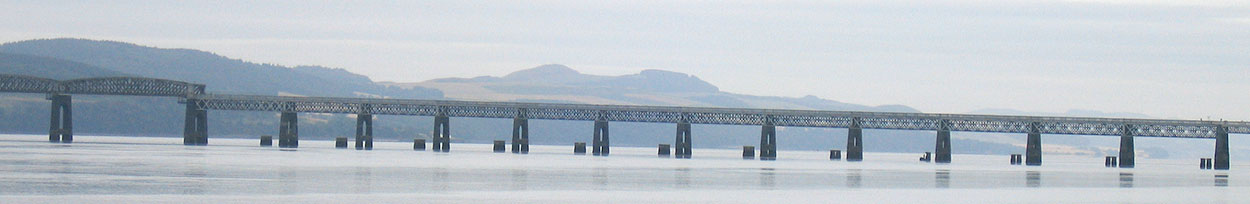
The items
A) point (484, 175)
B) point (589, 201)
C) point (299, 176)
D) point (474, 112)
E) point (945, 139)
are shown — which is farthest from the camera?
point (474, 112)

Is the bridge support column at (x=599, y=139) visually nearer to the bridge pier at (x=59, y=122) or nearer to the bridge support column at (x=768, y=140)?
the bridge support column at (x=768, y=140)

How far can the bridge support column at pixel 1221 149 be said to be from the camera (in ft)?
495

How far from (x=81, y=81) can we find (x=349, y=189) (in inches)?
5295

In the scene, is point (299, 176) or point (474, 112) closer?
point (299, 176)

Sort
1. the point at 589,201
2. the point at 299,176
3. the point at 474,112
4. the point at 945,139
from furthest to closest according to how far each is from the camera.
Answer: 1. the point at 474,112
2. the point at 945,139
3. the point at 299,176
4. the point at 589,201

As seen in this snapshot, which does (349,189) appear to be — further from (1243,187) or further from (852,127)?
(852,127)

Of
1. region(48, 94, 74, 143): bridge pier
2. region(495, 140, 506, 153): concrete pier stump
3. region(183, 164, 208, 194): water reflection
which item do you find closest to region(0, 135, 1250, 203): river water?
region(183, 164, 208, 194): water reflection

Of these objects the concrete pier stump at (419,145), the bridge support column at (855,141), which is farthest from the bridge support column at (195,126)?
the bridge support column at (855,141)

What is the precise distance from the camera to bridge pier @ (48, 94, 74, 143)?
180m

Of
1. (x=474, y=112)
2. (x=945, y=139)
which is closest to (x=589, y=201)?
(x=945, y=139)

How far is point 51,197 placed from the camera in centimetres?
5338

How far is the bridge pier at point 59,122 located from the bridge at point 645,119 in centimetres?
11

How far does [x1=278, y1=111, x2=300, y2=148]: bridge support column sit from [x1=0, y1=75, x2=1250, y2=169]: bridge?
148mm

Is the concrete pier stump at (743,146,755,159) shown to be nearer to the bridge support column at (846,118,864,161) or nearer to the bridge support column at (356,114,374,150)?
the bridge support column at (846,118,864,161)
